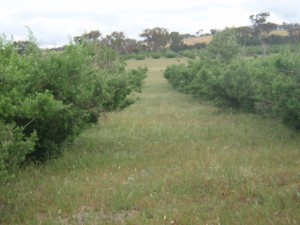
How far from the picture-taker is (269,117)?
17.3 meters

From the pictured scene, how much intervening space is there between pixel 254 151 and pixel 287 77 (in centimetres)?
276

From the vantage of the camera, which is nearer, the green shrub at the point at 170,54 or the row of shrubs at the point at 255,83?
the row of shrubs at the point at 255,83

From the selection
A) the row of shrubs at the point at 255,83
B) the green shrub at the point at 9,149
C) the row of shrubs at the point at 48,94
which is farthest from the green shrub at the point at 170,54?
the green shrub at the point at 9,149

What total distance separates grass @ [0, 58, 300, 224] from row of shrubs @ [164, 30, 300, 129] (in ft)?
3.50

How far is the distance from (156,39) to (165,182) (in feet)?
261

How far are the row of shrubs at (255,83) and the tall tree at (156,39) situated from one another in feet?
170

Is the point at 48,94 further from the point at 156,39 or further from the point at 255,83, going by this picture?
the point at 156,39

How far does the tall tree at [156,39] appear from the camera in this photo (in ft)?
279

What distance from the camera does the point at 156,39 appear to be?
86.8 m

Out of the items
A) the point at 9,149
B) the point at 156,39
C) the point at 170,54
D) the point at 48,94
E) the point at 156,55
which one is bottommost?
the point at 156,55

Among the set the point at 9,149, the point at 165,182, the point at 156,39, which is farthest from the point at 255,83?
the point at 156,39

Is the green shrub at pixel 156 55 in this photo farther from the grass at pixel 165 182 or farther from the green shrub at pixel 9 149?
the green shrub at pixel 9 149

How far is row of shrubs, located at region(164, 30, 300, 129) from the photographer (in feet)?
42.3

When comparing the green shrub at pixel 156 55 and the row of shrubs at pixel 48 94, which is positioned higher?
the row of shrubs at pixel 48 94
